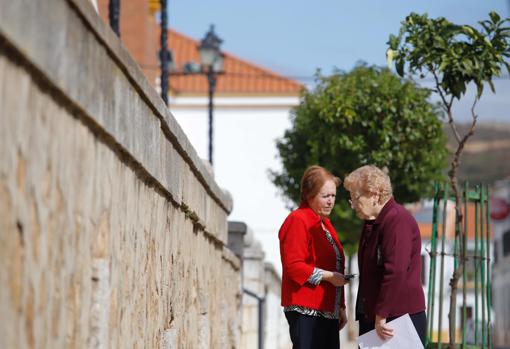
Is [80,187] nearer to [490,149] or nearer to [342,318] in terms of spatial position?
[342,318]

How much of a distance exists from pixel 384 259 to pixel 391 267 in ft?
0.30

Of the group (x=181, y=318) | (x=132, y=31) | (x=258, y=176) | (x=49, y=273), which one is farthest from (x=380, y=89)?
(x=258, y=176)

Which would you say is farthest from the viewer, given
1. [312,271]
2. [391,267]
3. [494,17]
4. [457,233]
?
[457,233]

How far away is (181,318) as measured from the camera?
6699 mm

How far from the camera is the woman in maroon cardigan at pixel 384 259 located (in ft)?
21.0

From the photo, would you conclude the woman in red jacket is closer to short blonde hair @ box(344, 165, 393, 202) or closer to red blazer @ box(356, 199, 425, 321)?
red blazer @ box(356, 199, 425, 321)

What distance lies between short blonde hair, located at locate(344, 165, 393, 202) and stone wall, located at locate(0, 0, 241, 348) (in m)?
1.08

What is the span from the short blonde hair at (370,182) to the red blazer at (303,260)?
22.0 inches

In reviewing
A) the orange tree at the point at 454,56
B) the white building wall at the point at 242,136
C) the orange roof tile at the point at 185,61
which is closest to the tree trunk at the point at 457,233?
the orange tree at the point at 454,56

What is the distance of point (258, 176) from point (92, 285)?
4678 cm

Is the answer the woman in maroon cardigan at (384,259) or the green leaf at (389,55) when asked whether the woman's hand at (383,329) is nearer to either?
the woman in maroon cardigan at (384,259)

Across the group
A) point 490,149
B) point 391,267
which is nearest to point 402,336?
point 391,267

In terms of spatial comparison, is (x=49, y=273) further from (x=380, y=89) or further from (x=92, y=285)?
(x=380, y=89)

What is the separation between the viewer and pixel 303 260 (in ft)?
23.3
